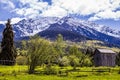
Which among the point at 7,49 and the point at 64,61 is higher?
the point at 7,49

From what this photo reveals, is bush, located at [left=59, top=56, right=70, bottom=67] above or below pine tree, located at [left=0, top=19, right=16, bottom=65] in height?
below

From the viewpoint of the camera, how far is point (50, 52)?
103 m

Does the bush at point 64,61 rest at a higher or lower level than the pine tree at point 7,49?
lower

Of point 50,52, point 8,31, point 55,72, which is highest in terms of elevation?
point 8,31

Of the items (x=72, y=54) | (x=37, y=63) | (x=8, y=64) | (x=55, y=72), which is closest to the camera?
(x=55, y=72)

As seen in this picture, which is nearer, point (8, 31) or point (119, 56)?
point (8, 31)

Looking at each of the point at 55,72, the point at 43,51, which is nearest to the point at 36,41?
the point at 43,51

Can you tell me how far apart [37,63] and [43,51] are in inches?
185

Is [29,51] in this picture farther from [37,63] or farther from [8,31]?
[8,31]

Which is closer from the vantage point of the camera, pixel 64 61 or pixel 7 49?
pixel 7 49

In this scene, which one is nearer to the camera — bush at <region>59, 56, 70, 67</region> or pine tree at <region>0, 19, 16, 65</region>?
pine tree at <region>0, 19, 16, 65</region>

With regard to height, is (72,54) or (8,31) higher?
(8,31)

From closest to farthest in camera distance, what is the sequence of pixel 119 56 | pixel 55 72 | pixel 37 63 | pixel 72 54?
pixel 55 72 → pixel 37 63 → pixel 72 54 → pixel 119 56

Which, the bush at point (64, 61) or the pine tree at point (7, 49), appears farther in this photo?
the bush at point (64, 61)
